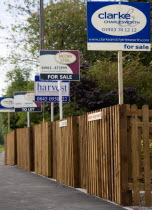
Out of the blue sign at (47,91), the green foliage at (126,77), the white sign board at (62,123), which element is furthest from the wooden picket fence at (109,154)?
the green foliage at (126,77)

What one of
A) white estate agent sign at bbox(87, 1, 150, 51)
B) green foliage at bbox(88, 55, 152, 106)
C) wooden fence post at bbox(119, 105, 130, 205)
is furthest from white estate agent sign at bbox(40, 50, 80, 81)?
green foliage at bbox(88, 55, 152, 106)

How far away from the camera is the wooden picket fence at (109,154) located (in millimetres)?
9703

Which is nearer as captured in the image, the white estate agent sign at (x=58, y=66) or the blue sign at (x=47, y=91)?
the white estate agent sign at (x=58, y=66)

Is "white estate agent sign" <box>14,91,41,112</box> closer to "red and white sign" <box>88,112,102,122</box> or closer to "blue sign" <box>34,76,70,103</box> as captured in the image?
"blue sign" <box>34,76,70,103</box>

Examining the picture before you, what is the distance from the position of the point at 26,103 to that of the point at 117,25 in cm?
1815

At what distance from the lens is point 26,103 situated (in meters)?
29.1

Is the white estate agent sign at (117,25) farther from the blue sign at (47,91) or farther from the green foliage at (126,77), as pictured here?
the green foliage at (126,77)

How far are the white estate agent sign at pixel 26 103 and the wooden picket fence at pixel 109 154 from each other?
39.2 feet

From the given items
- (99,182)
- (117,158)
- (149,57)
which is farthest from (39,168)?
(149,57)

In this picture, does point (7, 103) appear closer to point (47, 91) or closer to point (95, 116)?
point (47, 91)

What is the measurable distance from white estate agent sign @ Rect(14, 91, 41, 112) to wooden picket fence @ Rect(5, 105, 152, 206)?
11.9m

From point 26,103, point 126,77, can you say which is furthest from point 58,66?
point 126,77

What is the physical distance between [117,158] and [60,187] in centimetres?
400

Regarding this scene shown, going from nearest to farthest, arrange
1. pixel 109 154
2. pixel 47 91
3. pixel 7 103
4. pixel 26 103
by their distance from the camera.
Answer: pixel 109 154, pixel 47 91, pixel 26 103, pixel 7 103
